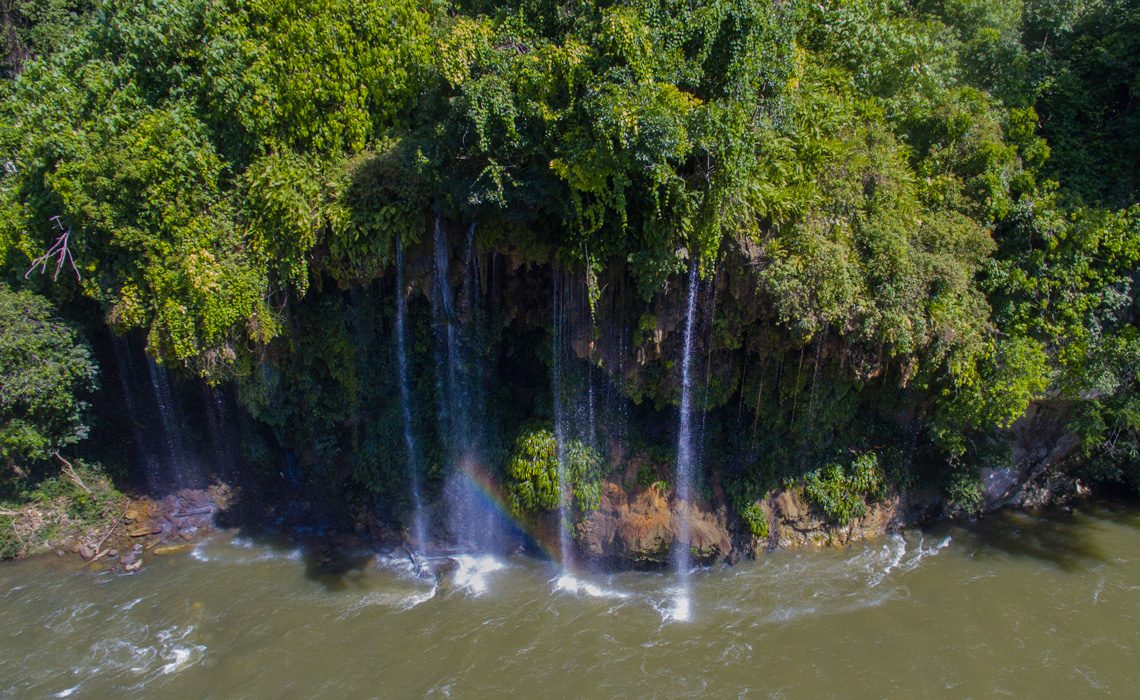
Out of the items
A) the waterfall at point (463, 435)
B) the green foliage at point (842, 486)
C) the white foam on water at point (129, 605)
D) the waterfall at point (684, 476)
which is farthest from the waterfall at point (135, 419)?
the green foliage at point (842, 486)

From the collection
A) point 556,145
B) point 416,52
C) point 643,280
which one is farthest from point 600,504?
point 416,52

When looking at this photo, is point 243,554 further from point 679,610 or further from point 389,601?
point 679,610

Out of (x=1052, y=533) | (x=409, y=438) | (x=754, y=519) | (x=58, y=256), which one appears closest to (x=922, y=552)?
(x=1052, y=533)

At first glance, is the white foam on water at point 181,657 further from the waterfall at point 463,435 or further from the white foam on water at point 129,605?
the waterfall at point 463,435

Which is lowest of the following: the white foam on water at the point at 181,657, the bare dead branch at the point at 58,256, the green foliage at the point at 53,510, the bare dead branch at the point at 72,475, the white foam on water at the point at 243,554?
the white foam on water at the point at 181,657

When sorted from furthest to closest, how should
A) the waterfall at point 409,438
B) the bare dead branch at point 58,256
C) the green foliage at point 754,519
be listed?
the waterfall at point 409,438
the bare dead branch at point 58,256
the green foliage at point 754,519

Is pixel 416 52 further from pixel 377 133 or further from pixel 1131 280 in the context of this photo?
pixel 1131 280

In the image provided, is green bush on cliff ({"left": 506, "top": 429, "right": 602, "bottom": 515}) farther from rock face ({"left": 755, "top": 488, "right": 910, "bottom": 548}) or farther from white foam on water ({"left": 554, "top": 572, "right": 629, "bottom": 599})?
rock face ({"left": 755, "top": 488, "right": 910, "bottom": 548})

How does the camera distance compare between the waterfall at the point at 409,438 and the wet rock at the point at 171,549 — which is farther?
the wet rock at the point at 171,549
